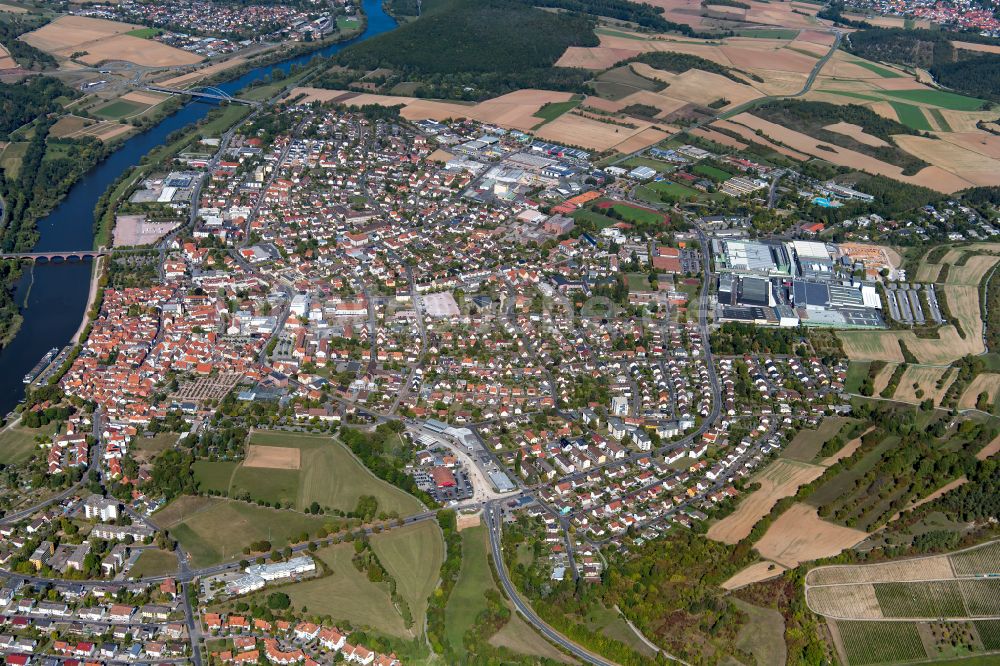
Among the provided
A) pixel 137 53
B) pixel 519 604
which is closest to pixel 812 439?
pixel 519 604

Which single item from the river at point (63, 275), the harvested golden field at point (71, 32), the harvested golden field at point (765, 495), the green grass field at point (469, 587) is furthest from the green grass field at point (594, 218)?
the harvested golden field at point (71, 32)

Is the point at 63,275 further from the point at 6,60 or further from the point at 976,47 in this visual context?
the point at 976,47

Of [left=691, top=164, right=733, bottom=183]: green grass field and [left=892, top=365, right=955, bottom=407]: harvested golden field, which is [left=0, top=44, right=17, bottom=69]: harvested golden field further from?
[left=892, top=365, right=955, bottom=407]: harvested golden field

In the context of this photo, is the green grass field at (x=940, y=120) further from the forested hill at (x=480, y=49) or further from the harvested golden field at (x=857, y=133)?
the forested hill at (x=480, y=49)

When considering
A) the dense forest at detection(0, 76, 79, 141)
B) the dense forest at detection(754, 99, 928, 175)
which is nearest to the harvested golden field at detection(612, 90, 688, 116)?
the dense forest at detection(754, 99, 928, 175)

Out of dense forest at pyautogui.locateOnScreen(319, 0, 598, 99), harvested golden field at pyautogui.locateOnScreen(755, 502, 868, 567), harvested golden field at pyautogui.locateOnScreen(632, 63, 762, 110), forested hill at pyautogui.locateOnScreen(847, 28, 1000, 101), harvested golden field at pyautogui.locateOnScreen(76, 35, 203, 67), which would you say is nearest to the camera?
harvested golden field at pyautogui.locateOnScreen(755, 502, 868, 567)
